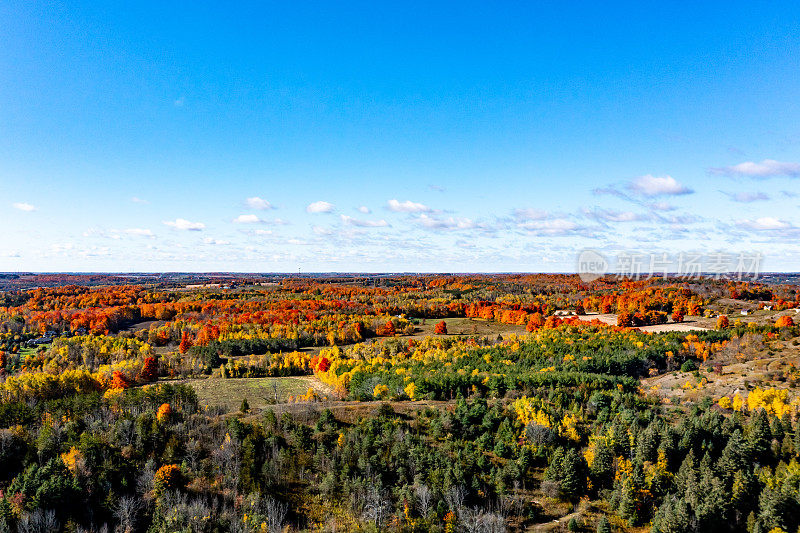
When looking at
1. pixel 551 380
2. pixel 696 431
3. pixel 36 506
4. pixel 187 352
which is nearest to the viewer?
pixel 36 506

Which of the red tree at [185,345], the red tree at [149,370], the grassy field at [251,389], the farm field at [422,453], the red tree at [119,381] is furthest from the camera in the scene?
the red tree at [185,345]

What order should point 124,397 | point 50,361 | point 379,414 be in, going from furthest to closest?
point 50,361
point 124,397
point 379,414

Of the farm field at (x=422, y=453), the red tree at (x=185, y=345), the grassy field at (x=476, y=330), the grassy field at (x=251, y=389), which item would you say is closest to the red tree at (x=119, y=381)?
the farm field at (x=422, y=453)

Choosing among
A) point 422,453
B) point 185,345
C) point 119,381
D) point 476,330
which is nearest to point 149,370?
point 119,381

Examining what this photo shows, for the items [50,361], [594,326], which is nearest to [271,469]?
[50,361]

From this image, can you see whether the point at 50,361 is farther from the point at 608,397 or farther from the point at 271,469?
the point at 608,397

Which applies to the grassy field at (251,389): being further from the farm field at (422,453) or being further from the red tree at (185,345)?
the red tree at (185,345)

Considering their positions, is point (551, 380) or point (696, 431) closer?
point (696, 431)

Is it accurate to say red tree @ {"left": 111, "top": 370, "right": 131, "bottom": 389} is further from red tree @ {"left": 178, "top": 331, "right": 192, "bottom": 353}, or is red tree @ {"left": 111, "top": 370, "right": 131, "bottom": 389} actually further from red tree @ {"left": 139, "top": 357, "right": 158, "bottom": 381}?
red tree @ {"left": 178, "top": 331, "right": 192, "bottom": 353}

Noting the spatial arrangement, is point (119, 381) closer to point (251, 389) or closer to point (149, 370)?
point (149, 370)
